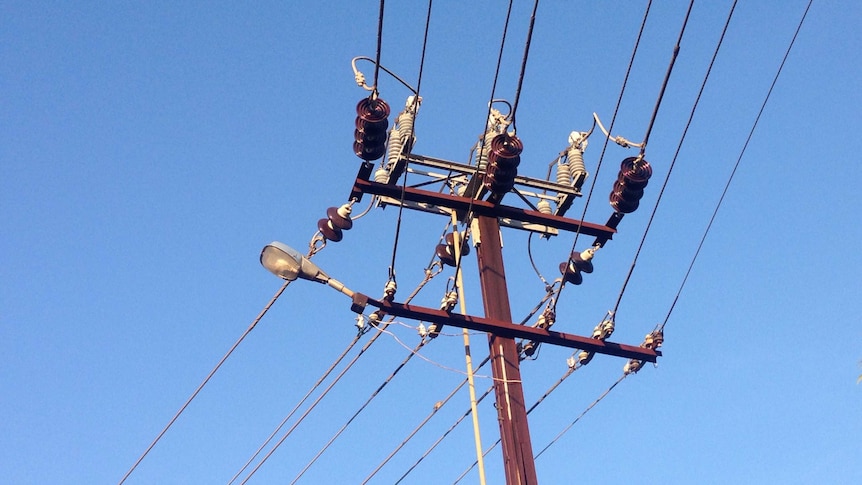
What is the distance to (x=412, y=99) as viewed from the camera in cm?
1208

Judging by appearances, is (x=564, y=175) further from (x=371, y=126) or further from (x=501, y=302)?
(x=371, y=126)

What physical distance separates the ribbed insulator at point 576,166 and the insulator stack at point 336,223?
10.2ft

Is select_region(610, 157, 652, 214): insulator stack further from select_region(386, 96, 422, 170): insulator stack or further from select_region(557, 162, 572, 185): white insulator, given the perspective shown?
select_region(386, 96, 422, 170): insulator stack

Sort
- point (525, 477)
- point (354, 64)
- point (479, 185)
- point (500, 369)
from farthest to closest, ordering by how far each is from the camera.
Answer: point (479, 185) → point (354, 64) → point (500, 369) → point (525, 477)

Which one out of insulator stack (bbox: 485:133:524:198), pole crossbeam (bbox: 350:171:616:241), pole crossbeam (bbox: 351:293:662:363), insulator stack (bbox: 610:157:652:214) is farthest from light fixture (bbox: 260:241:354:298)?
insulator stack (bbox: 610:157:652:214)

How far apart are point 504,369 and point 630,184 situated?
282 cm

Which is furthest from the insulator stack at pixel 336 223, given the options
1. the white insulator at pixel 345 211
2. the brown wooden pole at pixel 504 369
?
the brown wooden pole at pixel 504 369

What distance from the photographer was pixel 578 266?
1151 centimetres

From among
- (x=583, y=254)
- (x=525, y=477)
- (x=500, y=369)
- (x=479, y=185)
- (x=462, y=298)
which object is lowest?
(x=525, y=477)

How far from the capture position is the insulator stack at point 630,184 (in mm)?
11320

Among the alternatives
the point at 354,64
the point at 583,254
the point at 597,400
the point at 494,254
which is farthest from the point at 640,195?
the point at 354,64

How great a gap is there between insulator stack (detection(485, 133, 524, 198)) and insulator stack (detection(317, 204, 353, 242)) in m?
1.71

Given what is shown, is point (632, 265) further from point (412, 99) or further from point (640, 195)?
point (412, 99)

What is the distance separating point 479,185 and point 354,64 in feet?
7.13
